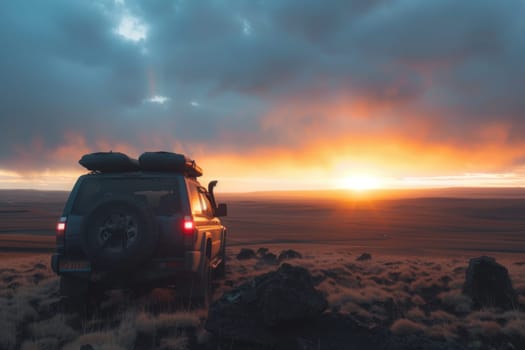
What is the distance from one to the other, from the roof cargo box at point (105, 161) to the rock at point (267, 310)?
273 cm

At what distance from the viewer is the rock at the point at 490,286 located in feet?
24.7

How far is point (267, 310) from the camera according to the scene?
500 centimetres

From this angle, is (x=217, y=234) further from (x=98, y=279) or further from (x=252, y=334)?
(x=252, y=334)

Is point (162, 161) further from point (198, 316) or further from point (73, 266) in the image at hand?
point (198, 316)

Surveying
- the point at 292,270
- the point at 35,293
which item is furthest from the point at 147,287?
the point at 35,293

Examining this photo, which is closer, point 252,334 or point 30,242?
point 252,334

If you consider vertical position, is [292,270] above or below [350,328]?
above

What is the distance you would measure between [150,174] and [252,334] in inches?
115

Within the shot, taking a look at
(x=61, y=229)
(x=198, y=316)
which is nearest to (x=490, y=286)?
(x=198, y=316)

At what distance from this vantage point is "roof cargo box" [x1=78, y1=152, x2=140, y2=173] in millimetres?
6473

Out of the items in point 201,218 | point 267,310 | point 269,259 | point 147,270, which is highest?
point 201,218

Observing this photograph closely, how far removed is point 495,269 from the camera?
7.88 metres

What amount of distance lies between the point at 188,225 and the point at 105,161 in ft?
5.68

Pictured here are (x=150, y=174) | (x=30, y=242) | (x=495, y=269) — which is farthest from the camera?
(x=30, y=242)
